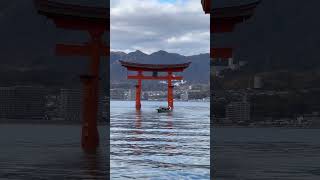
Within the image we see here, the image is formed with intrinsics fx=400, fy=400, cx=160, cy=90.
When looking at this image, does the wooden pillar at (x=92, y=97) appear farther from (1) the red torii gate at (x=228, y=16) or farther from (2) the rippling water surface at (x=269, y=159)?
(2) the rippling water surface at (x=269, y=159)

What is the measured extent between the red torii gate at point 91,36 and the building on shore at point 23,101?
7543 millimetres

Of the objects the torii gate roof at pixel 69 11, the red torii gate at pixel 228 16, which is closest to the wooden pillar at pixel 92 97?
the torii gate roof at pixel 69 11

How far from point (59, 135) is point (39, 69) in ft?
9.27

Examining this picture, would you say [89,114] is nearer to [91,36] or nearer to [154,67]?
[91,36]

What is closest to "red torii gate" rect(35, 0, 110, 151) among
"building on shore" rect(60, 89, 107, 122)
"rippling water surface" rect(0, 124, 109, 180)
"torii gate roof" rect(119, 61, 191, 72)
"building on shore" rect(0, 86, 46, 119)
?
"rippling water surface" rect(0, 124, 109, 180)

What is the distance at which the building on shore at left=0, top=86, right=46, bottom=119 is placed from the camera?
52.4 feet

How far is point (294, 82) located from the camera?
1658 cm

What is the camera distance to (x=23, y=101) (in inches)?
634

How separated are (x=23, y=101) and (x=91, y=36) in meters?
8.35

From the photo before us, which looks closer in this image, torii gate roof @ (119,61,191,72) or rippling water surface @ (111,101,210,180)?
rippling water surface @ (111,101,210,180)

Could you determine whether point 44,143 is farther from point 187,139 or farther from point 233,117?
point 233,117

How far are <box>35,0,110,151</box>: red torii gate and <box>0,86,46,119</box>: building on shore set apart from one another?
7543mm

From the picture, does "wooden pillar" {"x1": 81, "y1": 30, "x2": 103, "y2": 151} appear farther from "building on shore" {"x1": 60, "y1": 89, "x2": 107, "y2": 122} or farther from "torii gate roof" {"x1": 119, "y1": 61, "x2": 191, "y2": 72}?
"torii gate roof" {"x1": 119, "y1": 61, "x2": 191, "y2": 72}

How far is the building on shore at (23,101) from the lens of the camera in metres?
16.0
